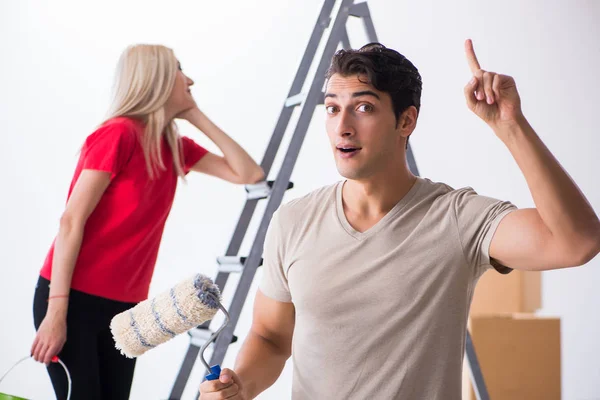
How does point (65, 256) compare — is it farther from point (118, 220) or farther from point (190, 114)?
point (190, 114)

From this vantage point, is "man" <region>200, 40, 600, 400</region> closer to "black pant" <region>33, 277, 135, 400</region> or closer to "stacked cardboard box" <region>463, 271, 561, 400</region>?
"black pant" <region>33, 277, 135, 400</region>

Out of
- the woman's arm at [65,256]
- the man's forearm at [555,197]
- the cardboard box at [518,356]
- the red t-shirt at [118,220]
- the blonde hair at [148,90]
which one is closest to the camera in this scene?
the man's forearm at [555,197]

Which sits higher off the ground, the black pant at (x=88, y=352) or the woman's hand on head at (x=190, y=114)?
the woman's hand on head at (x=190, y=114)

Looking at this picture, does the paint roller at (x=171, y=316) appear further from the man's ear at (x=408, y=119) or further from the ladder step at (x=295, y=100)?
the ladder step at (x=295, y=100)

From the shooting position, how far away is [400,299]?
4.66 feet

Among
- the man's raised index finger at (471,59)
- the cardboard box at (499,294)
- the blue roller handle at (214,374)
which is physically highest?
the man's raised index finger at (471,59)

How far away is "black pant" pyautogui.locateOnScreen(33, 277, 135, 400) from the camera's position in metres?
2.04

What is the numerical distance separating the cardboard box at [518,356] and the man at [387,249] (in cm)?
224

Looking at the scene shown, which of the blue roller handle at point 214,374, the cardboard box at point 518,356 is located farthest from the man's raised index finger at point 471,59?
the cardboard box at point 518,356

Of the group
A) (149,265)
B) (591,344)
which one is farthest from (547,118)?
(149,265)

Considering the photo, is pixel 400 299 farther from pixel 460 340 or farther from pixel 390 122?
pixel 390 122

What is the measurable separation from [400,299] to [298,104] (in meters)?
1.23

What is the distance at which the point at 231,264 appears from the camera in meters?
2.41

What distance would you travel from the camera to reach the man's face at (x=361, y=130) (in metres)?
1.50
